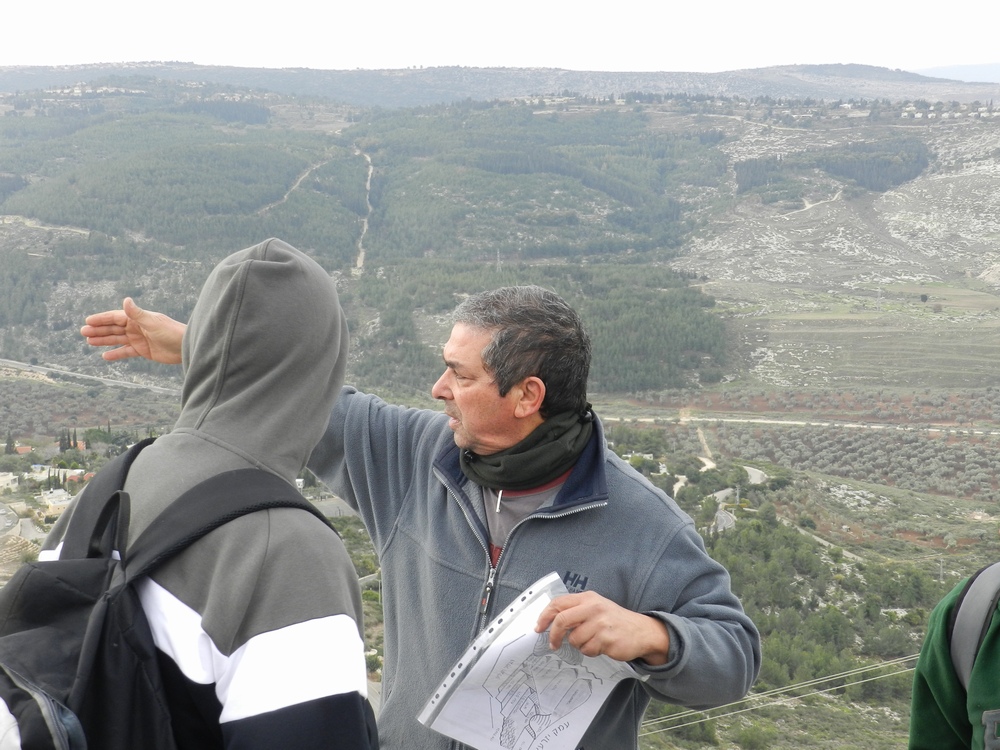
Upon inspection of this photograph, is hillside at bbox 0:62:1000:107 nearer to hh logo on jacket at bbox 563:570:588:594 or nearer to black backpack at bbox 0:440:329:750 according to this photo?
hh logo on jacket at bbox 563:570:588:594

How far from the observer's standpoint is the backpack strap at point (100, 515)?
4.12 feet

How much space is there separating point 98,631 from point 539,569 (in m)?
0.90

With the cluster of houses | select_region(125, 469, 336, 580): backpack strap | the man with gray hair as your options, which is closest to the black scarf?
the man with gray hair

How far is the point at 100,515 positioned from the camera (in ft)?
4.13

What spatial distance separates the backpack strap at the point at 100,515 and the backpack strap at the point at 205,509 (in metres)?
0.04

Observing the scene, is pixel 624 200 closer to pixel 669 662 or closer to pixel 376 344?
pixel 376 344

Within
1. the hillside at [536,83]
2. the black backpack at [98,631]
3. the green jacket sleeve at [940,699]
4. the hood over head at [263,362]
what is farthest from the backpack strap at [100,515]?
the hillside at [536,83]

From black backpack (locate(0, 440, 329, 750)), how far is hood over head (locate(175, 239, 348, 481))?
9 cm

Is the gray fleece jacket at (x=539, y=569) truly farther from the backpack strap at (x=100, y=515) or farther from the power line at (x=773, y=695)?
the power line at (x=773, y=695)

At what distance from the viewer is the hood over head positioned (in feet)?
4.52

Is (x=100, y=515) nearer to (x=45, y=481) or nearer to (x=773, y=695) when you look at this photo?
(x=773, y=695)

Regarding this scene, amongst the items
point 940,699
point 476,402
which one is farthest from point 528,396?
point 940,699

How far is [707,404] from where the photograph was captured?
4047 centimetres

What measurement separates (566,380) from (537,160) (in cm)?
9251
